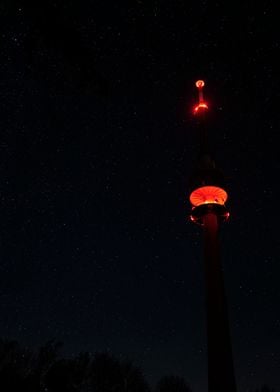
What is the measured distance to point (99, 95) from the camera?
5.14 metres

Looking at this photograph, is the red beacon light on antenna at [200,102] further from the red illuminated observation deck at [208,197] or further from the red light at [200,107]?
the red illuminated observation deck at [208,197]

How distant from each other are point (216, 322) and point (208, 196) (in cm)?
936

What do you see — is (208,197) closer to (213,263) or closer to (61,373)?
(213,263)

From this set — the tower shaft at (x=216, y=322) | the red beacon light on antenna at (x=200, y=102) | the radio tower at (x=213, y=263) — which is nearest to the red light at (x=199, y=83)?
the red beacon light on antenna at (x=200, y=102)

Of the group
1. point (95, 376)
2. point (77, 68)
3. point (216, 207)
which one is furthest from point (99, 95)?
point (95, 376)

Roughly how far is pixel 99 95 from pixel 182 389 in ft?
213

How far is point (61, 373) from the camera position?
50.7 meters

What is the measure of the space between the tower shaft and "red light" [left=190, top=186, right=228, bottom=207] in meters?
2.04

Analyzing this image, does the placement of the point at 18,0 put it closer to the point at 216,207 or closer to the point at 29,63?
the point at 29,63

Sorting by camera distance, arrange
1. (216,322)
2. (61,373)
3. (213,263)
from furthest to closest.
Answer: (61,373)
(213,263)
(216,322)

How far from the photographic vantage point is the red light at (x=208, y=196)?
1267 inches

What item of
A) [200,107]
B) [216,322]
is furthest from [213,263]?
[200,107]

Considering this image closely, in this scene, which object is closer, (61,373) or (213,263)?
(213,263)

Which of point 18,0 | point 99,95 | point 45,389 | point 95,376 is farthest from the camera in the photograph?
point 95,376
